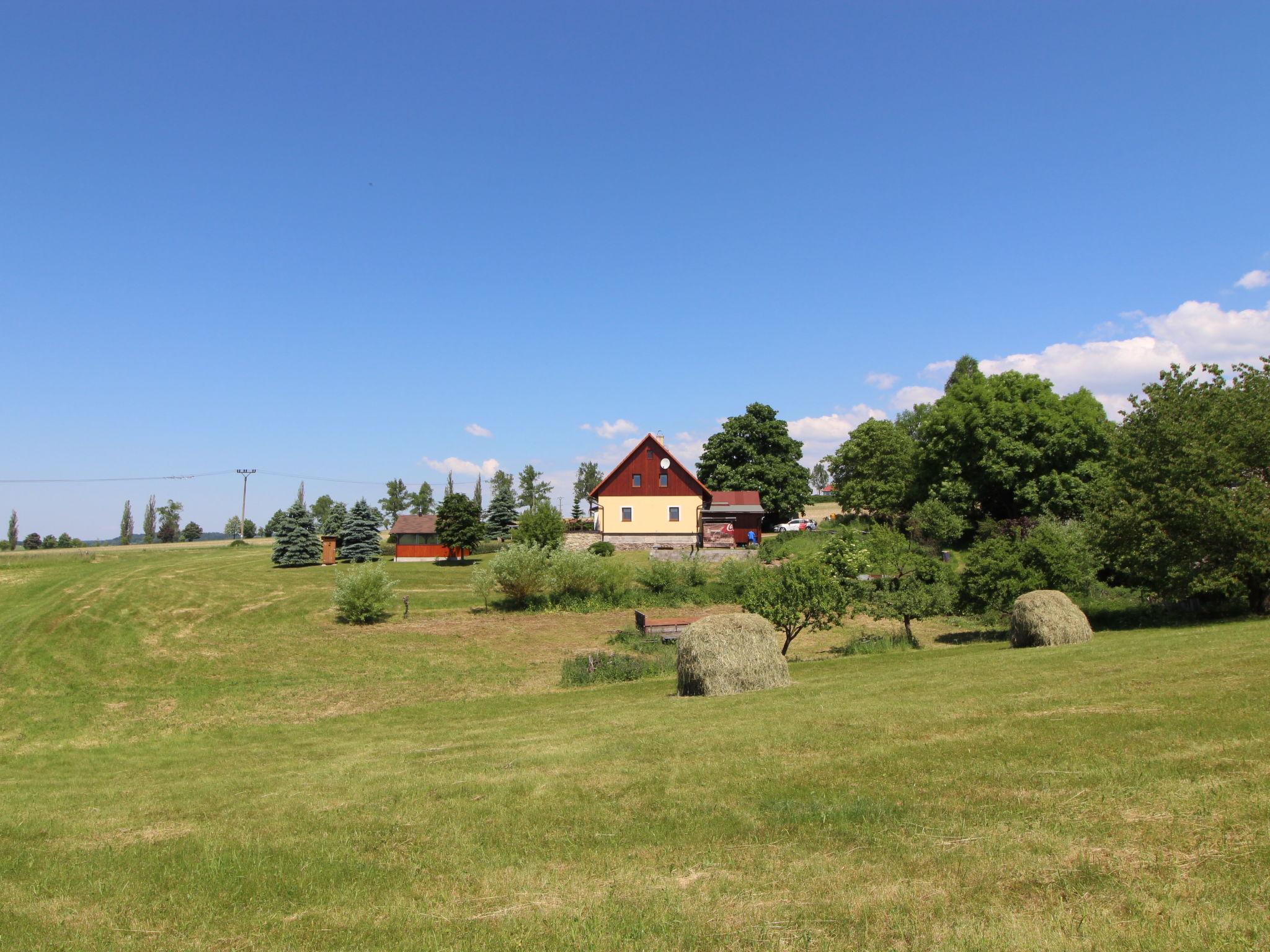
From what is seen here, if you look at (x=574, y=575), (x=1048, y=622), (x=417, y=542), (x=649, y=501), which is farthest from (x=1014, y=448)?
(x=417, y=542)

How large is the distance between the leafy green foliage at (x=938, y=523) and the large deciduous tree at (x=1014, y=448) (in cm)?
182

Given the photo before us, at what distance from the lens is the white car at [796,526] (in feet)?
217

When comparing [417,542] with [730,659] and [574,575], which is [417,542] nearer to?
[574,575]

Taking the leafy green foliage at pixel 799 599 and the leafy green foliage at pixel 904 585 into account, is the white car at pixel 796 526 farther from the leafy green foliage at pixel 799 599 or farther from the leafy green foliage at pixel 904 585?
the leafy green foliage at pixel 799 599

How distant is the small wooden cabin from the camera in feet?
219

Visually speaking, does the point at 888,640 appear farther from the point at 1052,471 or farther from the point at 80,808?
the point at 1052,471

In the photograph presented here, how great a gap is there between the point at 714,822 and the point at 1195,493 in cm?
2111

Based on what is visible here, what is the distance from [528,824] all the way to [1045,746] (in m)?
5.81

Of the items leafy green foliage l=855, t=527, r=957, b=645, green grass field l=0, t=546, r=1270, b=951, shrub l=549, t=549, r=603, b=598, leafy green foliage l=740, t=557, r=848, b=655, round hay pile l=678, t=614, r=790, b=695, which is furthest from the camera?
shrub l=549, t=549, r=603, b=598

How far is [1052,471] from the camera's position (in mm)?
47500

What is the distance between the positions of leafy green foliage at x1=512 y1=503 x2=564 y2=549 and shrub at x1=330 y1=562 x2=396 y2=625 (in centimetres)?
1391

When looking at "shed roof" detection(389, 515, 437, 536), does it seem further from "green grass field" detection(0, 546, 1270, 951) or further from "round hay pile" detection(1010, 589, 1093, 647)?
"round hay pile" detection(1010, 589, 1093, 647)

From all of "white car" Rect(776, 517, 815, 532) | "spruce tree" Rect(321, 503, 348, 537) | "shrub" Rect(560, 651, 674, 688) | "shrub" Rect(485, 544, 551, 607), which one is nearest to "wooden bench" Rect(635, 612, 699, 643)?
"shrub" Rect(560, 651, 674, 688)

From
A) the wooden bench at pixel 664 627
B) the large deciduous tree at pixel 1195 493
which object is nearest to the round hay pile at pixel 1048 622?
the large deciduous tree at pixel 1195 493
